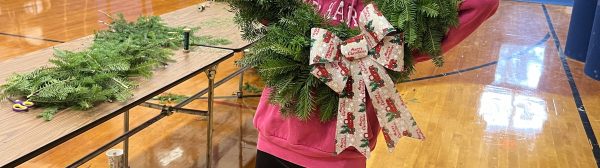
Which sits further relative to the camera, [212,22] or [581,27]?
[581,27]

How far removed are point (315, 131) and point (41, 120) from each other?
678mm

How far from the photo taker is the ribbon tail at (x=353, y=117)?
1.42m

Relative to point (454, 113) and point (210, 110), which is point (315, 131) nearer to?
point (210, 110)

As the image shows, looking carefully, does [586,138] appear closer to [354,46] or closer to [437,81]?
[437,81]

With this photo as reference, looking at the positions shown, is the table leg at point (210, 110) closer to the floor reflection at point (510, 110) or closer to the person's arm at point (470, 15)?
the person's arm at point (470, 15)

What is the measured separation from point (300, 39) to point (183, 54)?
3.63 ft

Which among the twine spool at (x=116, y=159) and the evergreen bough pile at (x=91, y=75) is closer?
the evergreen bough pile at (x=91, y=75)

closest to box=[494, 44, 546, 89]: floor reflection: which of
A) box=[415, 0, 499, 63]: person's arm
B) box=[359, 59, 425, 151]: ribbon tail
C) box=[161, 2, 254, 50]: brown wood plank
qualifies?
box=[161, 2, 254, 50]: brown wood plank

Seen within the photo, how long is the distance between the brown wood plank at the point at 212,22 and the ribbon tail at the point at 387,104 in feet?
3.91

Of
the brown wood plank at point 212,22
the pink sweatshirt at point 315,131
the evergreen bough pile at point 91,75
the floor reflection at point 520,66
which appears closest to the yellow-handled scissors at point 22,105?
the evergreen bough pile at point 91,75

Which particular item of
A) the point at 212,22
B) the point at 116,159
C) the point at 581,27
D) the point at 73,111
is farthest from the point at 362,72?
the point at 581,27

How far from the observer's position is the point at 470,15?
1.32 m

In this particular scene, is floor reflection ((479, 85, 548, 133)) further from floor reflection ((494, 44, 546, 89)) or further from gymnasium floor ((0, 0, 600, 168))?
floor reflection ((494, 44, 546, 89))

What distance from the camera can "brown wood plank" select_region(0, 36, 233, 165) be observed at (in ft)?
4.72
